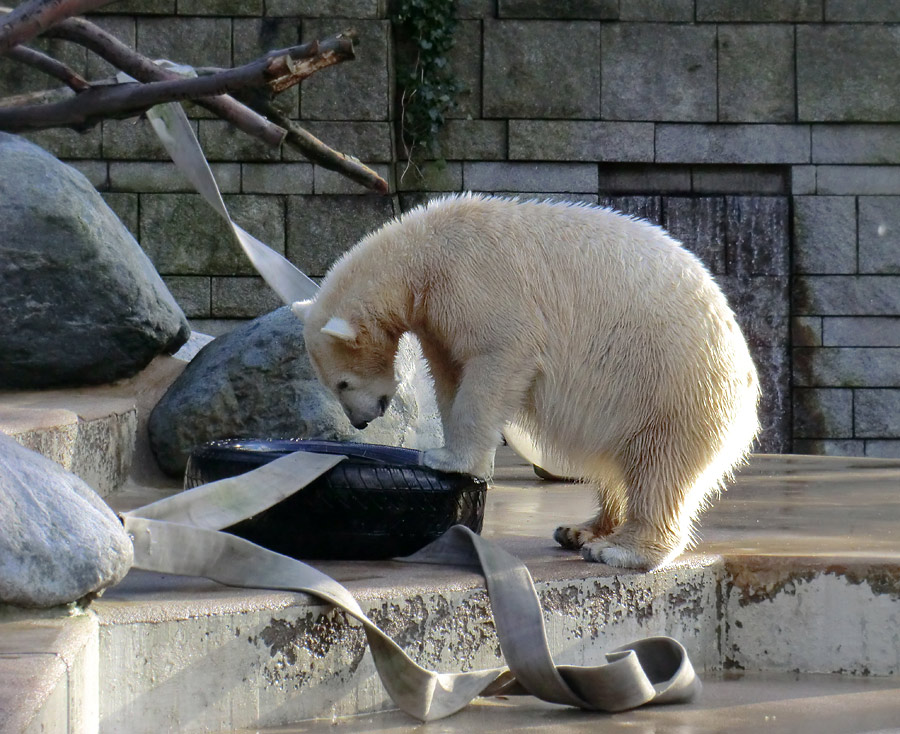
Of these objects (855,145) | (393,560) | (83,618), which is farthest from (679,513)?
(855,145)

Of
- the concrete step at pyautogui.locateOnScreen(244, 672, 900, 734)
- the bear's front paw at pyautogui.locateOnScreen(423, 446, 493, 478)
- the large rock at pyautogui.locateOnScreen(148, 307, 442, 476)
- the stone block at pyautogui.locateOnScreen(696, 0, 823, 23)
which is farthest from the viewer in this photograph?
the stone block at pyautogui.locateOnScreen(696, 0, 823, 23)

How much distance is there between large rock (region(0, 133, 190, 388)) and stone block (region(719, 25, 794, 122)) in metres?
4.60

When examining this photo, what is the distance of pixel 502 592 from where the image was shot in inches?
109

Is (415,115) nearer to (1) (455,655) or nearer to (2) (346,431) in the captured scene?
(2) (346,431)


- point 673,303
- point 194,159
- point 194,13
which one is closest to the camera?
point 673,303

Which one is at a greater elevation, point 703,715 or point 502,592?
point 502,592

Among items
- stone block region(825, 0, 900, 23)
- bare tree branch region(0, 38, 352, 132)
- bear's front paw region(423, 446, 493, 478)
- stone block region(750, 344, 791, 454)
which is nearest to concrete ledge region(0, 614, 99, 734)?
bear's front paw region(423, 446, 493, 478)

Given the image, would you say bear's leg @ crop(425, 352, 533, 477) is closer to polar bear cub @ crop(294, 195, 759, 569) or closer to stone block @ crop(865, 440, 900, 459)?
polar bear cub @ crop(294, 195, 759, 569)

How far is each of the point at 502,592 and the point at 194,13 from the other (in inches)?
222

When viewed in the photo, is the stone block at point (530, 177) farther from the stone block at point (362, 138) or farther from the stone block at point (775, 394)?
the stone block at point (775, 394)

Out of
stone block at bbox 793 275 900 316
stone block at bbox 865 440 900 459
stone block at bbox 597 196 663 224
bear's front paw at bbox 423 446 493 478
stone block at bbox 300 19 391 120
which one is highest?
stone block at bbox 300 19 391 120

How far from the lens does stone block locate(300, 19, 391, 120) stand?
748cm

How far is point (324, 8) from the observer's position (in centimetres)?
743

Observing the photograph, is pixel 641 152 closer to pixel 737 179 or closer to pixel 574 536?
pixel 737 179
